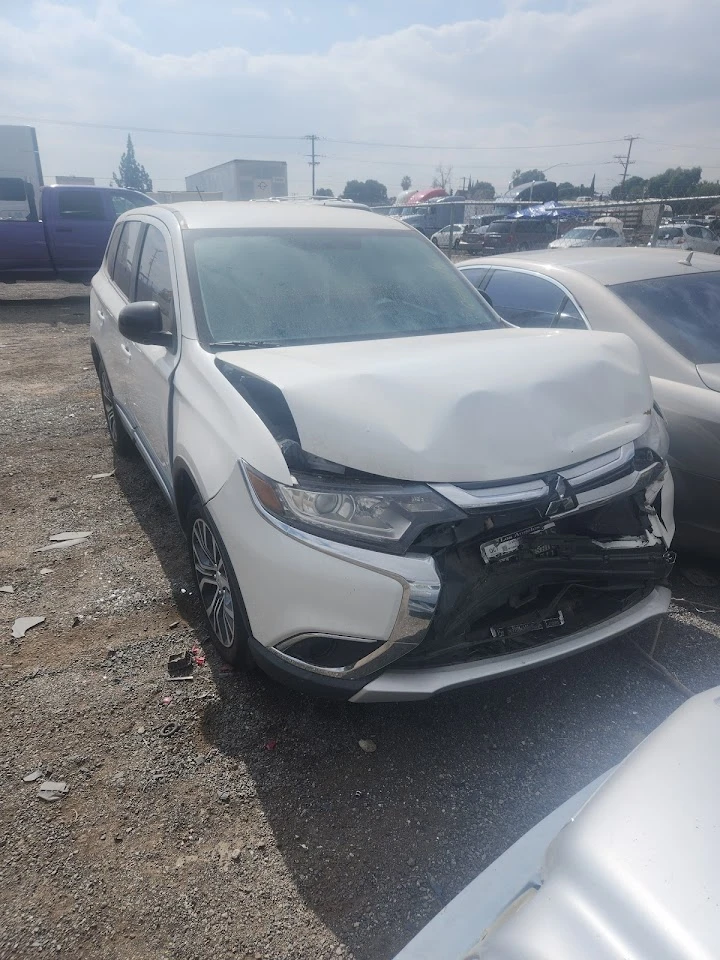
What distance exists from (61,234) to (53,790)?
12.6 metres

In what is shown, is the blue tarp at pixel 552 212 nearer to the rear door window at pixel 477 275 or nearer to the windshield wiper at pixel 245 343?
the rear door window at pixel 477 275

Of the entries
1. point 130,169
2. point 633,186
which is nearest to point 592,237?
point 633,186

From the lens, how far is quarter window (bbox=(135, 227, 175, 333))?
3.25m

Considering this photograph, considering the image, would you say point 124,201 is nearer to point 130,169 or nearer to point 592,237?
point 592,237

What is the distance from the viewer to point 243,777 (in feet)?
7.75

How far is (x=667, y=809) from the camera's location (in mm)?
1149

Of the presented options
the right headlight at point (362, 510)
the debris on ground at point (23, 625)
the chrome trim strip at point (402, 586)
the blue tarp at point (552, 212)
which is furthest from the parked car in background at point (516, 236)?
the chrome trim strip at point (402, 586)

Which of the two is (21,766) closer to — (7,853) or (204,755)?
(7,853)

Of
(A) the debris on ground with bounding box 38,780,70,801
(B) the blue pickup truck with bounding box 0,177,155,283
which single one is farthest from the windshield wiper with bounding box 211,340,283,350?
(B) the blue pickup truck with bounding box 0,177,155,283

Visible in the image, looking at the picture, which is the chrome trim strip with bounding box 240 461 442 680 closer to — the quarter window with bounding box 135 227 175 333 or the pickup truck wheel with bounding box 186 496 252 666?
the pickup truck wheel with bounding box 186 496 252 666

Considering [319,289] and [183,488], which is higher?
[319,289]

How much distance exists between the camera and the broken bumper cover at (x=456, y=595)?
82.9 inches

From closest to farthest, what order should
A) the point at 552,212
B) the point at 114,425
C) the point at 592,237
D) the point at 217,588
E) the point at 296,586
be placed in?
the point at 296,586 < the point at 217,588 < the point at 114,425 < the point at 552,212 < the point at 592,237

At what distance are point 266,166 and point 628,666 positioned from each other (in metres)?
32.6
